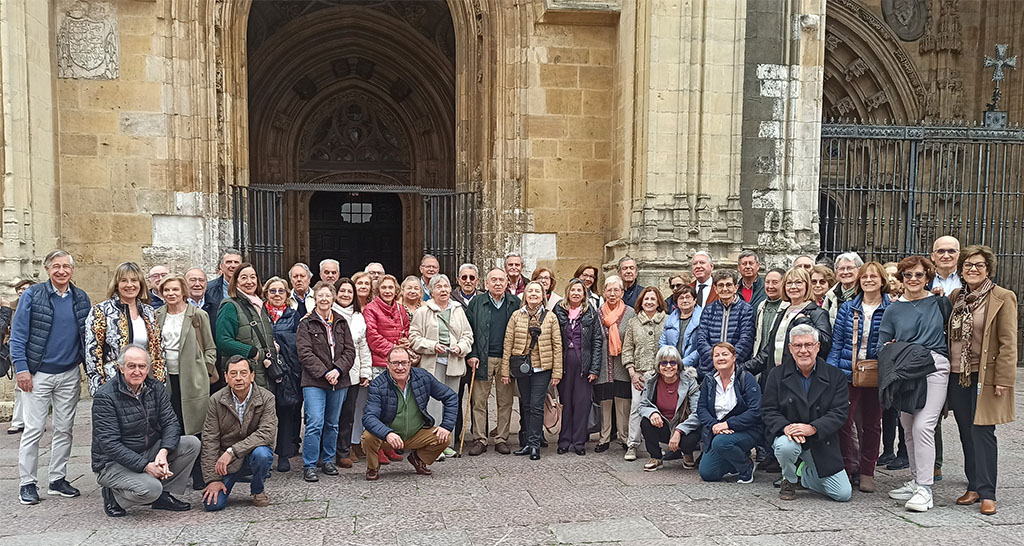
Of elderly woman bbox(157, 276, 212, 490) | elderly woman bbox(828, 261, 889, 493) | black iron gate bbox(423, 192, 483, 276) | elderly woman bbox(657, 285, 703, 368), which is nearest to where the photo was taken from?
elderly woman bbox(157, 276, 212, 490)

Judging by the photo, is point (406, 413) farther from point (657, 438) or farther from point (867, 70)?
point (867, 70)

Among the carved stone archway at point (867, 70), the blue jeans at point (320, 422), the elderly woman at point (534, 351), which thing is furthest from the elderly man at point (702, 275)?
the carved stone archway at point (867, 70)

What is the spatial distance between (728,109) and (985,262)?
506 centimetres

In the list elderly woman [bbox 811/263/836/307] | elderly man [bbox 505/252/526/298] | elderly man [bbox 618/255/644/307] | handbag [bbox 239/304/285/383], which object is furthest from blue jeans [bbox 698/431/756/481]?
handbag [bbox 239/304/285/383]

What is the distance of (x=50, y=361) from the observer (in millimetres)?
5297

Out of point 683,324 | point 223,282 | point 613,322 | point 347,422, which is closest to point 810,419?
point 683,324

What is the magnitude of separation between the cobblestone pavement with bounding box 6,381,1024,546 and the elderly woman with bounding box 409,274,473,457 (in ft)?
2.58

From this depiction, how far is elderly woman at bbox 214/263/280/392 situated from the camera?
18.6 feet

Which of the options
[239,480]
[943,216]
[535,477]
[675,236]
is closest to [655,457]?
[535,477]

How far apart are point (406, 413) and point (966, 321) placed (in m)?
3.92

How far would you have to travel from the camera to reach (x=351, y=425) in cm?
645

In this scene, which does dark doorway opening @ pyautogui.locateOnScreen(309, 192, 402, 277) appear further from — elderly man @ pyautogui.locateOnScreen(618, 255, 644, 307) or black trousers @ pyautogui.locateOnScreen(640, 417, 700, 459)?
black trousers @ pyautogui.locateOnScreen(640, 417, 700, 459)

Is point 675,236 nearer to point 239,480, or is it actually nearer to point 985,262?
point 985,262

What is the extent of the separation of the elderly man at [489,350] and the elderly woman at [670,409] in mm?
1238
